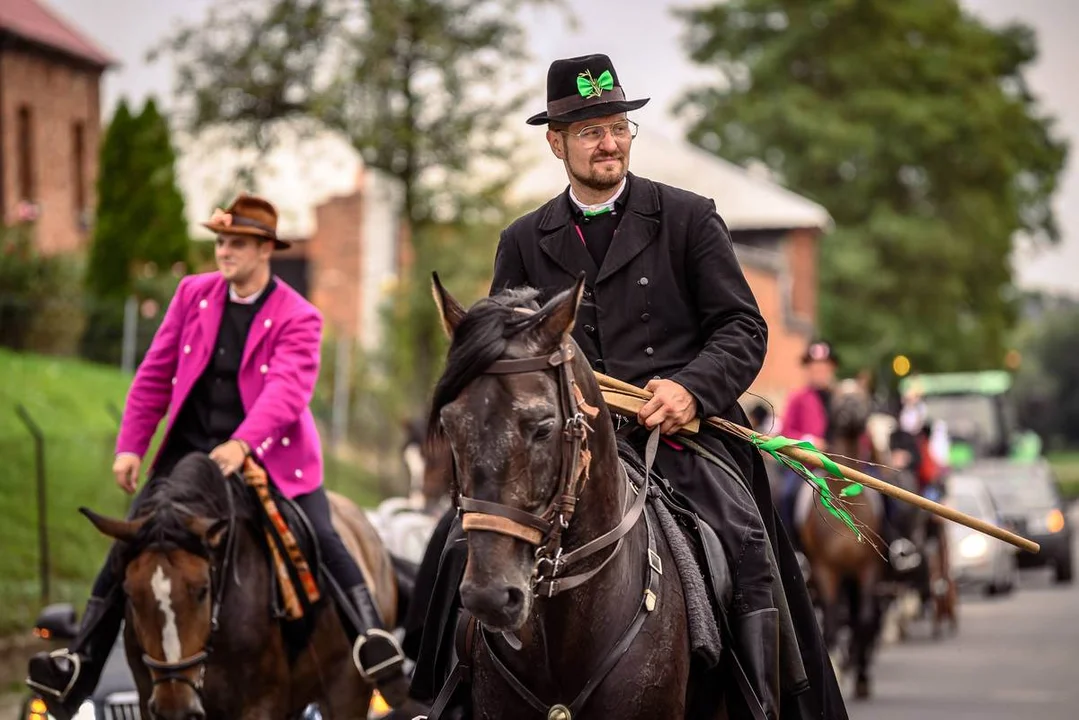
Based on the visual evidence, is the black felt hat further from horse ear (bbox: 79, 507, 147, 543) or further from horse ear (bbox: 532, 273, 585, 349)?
horse ear (bbox: 79, 507, 147, 543)

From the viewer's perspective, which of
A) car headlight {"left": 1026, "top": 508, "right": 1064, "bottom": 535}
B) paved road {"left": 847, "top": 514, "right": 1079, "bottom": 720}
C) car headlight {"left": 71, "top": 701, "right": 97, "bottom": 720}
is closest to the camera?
car headlight {"left": 71, "top": 701, "right": 97, "bottom": 720}

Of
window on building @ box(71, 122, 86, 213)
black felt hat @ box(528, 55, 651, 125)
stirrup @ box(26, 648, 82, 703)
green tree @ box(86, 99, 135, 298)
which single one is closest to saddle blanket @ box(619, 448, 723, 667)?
black felt hat @ box(528, 55, 651, 125)

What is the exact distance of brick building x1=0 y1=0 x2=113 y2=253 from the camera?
134 ft

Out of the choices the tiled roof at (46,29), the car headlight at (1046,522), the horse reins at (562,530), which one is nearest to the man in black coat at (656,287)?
the horse reins at (562,530)


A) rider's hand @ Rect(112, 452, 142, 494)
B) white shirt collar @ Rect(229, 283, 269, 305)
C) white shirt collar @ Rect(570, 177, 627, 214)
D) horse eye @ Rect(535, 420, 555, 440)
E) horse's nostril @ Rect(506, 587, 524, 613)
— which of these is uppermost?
white shirt collar @ Rect(570, 177, 627, 214)

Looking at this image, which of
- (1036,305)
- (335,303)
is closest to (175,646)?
(335,303)

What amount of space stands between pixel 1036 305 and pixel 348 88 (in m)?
53.7

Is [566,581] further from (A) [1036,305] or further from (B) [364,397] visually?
(A) [1036,305]

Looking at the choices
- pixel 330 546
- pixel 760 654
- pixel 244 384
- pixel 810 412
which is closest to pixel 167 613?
pixel 330 546

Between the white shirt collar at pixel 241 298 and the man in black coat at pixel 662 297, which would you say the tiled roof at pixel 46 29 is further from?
the man in black coat at pixel 662 297

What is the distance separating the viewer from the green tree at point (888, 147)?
60.8 m

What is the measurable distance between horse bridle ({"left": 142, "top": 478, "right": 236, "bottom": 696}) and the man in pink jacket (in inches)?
17.4

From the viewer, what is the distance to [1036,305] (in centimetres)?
7681

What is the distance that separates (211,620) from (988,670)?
1226 centimetres
